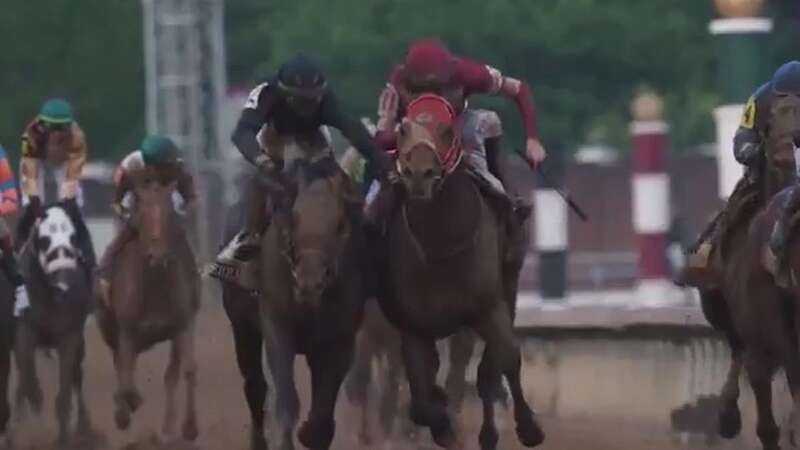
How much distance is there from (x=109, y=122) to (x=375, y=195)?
30.3m

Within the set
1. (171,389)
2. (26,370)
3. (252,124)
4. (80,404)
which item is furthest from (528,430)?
(26,370)

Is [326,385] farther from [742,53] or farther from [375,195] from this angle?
[742,53]

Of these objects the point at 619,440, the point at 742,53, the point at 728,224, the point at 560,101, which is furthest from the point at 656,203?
the point at 560,101

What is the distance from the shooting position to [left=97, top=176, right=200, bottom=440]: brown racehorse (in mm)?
14086

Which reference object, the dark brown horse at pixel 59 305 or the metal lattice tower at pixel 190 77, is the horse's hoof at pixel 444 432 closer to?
the dark brown horse at pixel 59 305

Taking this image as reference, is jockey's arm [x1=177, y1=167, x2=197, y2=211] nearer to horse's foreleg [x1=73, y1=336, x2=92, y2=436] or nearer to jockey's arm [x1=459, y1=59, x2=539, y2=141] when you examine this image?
horse's foreleg [x1=73, y1=336, x2=92, y2=436]

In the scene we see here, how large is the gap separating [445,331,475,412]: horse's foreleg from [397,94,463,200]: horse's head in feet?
11.8

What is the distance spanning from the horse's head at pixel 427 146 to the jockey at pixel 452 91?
1.18 feet

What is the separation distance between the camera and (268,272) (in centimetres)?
1032

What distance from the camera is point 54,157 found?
49.3 feet

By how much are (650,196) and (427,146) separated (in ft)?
26.9

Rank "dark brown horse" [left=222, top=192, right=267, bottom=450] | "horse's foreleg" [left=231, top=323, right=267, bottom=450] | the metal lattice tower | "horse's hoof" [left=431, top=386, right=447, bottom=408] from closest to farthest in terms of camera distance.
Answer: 1. "horse's hoof" [left=431, top=386, right=447, bottom=408]
2. "dark brown horse" [left=222, top=192, right=267, bottom=450]
3. "horse's foreleg" [left=231, top=323, right=267, bottom=450]
4. the metal lattice tower

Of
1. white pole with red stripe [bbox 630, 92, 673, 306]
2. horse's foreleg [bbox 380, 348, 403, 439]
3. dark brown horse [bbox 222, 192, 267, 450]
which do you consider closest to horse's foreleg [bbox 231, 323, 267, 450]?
dark brown horse [bbox 222, 192, 267, 450]

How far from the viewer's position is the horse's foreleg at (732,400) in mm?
11789
